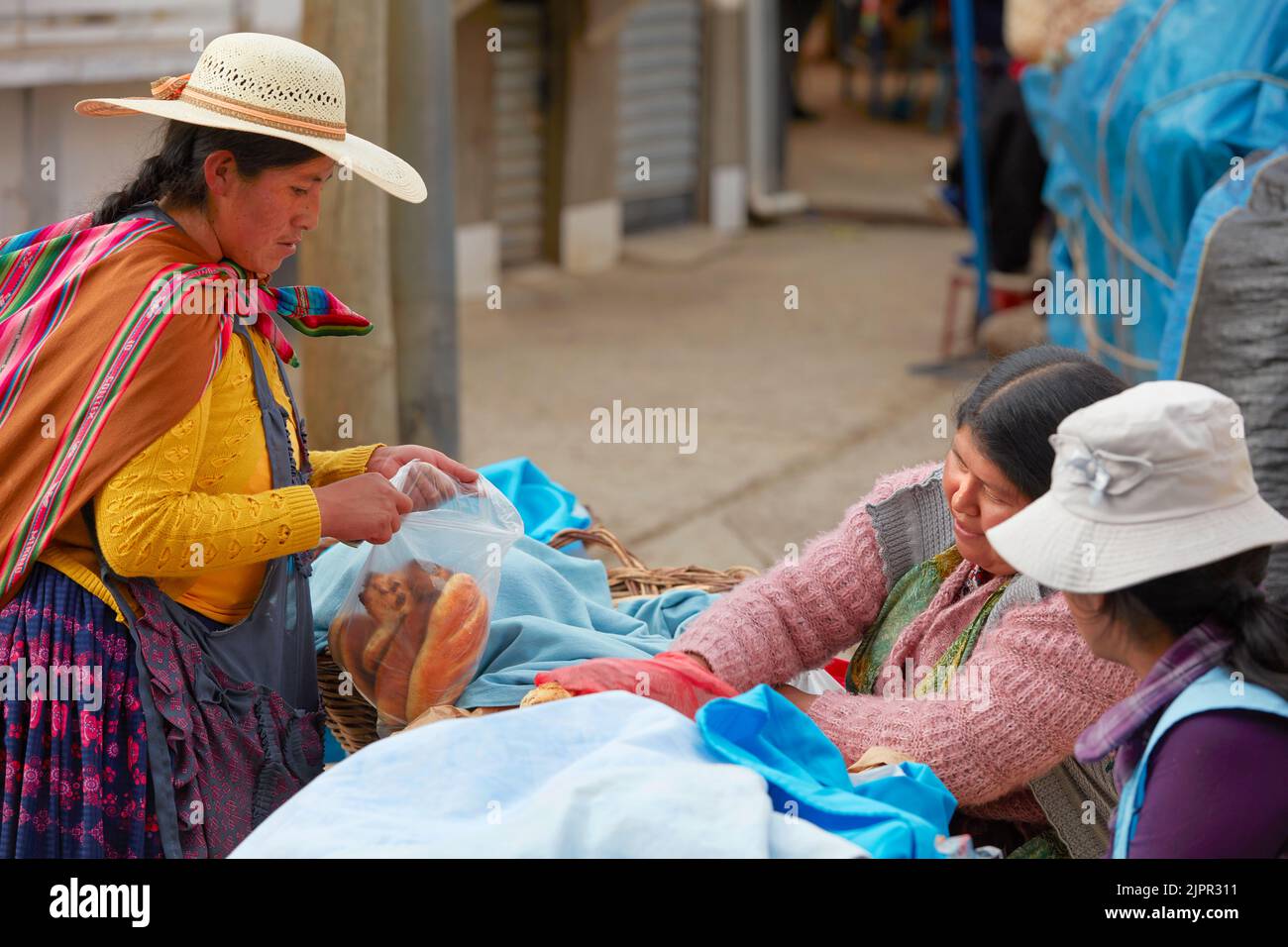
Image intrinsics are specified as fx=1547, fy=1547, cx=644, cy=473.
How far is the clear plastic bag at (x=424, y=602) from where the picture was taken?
2213mm

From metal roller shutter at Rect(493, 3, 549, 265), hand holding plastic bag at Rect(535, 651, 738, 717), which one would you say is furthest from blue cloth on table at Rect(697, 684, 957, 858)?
metal roller shutter at Rect(493, 3, 549, 265)

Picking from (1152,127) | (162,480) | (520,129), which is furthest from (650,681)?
(520,129)

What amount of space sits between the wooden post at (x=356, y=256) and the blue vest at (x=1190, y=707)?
2.56 meters

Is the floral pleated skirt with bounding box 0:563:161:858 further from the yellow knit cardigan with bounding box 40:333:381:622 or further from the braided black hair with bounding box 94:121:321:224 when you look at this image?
the braided black hair with bounding box 94:121:321:224

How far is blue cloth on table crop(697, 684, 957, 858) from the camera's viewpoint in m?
1.66

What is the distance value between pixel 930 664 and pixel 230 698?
0.95m

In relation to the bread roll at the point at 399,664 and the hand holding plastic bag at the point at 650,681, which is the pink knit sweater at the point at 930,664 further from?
the bread roll at the point at 399,664

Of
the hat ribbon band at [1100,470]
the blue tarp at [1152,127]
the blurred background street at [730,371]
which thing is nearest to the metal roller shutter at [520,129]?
the blurred background street at [730,371]

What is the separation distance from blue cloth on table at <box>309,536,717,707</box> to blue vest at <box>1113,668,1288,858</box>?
90cm

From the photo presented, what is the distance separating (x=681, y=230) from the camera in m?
9.22
